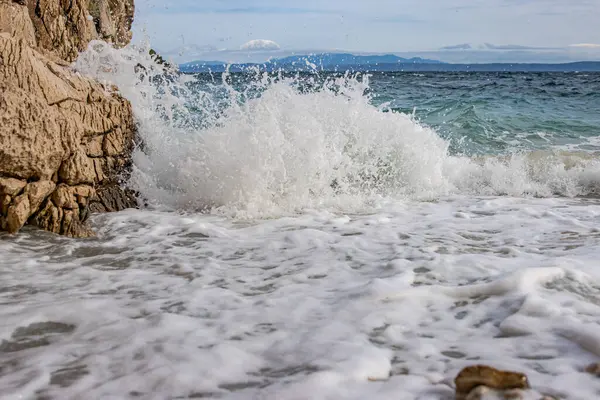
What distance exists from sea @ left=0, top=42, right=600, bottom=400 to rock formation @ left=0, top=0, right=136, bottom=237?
0.20 m

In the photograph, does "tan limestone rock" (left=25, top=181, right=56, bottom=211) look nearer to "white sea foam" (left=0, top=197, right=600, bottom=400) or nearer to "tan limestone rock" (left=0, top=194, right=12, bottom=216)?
"tan limestone rock" (left=0, top=194, right=12, bottom=216)

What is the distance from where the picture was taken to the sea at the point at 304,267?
2088 millimetres

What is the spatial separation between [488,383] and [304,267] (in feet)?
6.10

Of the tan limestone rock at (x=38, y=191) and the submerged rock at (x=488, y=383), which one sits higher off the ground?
the tan limestone rock at (x=38, y=191)

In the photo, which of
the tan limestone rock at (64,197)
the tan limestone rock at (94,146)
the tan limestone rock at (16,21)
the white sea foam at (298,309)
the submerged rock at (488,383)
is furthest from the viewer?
the tan limestone rock at (94,146)

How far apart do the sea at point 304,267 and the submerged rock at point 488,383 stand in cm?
6

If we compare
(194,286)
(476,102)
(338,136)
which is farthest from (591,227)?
(476,102)

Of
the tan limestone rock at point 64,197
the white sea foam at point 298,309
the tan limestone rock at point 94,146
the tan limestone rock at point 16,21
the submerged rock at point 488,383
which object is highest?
the tan limestone rock at point 16,21

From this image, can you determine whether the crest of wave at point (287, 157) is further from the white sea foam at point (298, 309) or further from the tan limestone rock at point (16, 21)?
the white sea foam at point (298, 309)

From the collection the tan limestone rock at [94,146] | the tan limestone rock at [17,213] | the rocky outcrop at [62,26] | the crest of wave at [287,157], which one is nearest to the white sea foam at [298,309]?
the tan limestone rock at [17,213]

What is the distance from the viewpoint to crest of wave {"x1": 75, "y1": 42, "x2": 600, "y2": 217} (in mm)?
5512

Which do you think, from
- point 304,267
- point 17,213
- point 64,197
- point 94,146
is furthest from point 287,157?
point 17,213

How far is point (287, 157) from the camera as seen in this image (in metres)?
5.79

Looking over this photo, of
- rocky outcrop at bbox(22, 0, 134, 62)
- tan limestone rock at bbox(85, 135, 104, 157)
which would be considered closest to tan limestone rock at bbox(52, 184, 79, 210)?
tan limestone rock at bbox(85, 135, 104, 157)
